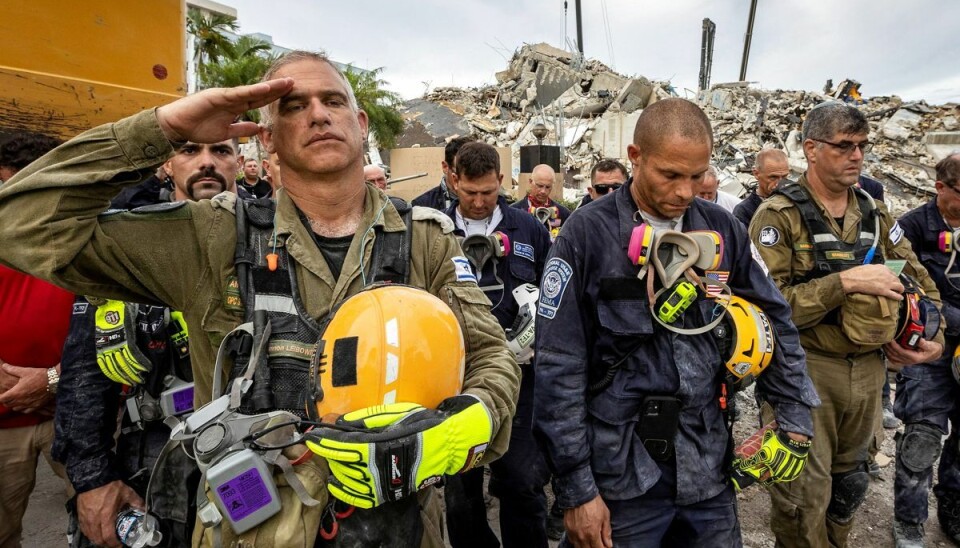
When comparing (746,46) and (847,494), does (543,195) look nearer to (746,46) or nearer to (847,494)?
(847,494)

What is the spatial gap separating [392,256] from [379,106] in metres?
31.5

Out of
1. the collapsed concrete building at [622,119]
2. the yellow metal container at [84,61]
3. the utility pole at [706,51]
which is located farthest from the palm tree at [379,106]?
the yellow metal container at [84,61]

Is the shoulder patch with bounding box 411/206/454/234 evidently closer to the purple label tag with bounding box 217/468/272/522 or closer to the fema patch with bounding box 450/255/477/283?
the fema patch with bounding box 450/255/477/283

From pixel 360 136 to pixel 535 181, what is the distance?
216 inches

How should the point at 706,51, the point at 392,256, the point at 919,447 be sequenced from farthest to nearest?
the point at 706,51
the point at 919,447
the point at 392,256

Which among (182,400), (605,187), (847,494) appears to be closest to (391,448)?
(182,400)

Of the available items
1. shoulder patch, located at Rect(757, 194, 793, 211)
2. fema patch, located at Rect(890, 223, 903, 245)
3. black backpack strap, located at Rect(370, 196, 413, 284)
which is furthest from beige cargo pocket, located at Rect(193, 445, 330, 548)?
fema patch, located at Rect(890, 223, 903, 245)

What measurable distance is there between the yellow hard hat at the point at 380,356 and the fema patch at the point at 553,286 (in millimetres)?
827

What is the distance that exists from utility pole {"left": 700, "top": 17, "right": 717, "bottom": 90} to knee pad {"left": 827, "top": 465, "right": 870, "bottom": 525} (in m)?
37.4

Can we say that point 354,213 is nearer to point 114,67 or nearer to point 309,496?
point 309,496

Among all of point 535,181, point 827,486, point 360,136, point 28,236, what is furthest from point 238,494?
point 535,181

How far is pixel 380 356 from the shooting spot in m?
1.40

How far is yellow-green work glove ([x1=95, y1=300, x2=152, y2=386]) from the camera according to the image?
85.4 inches

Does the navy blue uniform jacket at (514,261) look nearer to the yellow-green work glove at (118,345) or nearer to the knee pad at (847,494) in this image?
the yellow-green work glove at (118,345)
